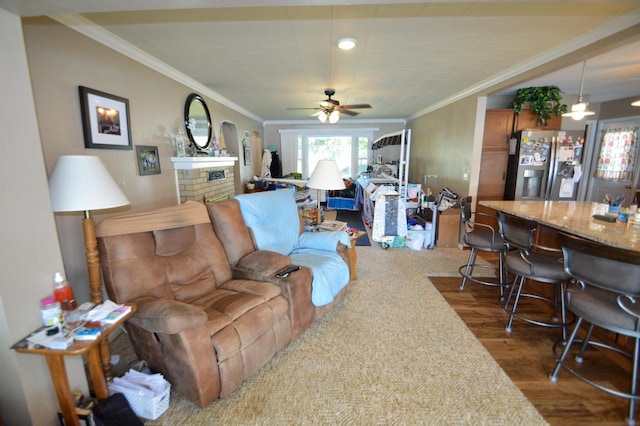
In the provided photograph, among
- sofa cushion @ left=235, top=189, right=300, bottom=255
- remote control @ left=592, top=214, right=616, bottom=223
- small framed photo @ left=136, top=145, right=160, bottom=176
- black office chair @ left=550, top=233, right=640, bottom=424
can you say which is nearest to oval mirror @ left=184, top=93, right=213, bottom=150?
small framed photo @ left=136, top=145, right=160, bottom=176

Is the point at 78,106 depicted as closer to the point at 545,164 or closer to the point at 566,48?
the point at 566,48

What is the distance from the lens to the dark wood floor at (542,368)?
5.00 feet

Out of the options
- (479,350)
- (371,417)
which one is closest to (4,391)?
(371,417)

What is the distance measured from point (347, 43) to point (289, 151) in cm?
596

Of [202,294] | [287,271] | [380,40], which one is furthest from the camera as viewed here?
[380,40]

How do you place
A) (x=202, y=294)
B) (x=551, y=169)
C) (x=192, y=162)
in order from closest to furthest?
(x=202, y=294) → (x=192, y=162) → (x=551, y=169)

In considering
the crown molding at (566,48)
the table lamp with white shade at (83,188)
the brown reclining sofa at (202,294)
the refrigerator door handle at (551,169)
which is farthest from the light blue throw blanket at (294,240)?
the refrigerator door handle at (551,169)

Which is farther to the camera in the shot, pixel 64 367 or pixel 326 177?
pixel 326 177

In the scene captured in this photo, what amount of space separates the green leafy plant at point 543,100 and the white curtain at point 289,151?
5.59 meters

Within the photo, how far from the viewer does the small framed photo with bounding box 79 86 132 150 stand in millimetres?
2045

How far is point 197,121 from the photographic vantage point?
12.6 ft

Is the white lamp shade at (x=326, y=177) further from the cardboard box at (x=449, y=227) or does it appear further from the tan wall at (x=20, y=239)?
the cardboard box at (x=449, y=227)

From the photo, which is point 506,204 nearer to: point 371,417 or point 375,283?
point 375,283

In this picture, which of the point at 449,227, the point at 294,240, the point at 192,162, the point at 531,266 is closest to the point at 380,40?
the point at 294,240
